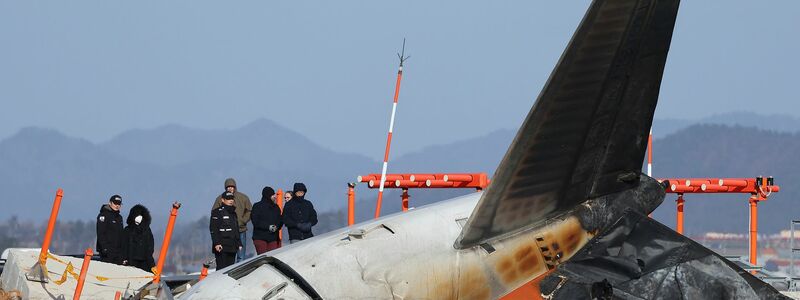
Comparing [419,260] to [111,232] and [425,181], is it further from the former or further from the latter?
[111,232]

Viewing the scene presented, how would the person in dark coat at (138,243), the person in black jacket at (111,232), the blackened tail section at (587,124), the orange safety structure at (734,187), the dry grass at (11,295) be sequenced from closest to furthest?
1. the blackened tail section at (587,124)
2. the dry grass at (11,295)
3. the orange safety structure at (734,187)
4. the person in black jacket at (111,232)
5. the person in dark coat at (138,243)

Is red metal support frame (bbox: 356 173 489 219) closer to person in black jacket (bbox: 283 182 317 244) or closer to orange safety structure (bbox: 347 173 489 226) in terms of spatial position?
orange safety structure (bbox: 347 173 489 226)

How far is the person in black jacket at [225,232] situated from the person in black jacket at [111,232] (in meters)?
2.30

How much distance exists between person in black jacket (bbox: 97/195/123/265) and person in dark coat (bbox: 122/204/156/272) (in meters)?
0.11

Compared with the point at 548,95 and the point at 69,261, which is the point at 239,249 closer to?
the point at 69,261

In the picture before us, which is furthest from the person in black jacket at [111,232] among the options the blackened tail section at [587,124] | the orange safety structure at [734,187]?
the blackened tail section at [587,124]

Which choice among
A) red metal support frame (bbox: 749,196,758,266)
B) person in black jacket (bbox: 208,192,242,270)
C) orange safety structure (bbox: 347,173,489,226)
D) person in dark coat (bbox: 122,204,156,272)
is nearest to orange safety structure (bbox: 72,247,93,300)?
person in black jacket (bbox: 208,192,242,270)

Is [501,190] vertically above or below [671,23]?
below

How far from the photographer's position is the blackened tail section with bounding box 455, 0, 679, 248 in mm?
11539

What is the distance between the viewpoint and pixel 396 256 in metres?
12.3

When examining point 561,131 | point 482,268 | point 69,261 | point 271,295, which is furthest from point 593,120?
point 69,261

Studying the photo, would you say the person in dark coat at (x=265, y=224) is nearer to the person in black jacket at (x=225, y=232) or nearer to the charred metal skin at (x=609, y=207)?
the person in black jacket at (x=225, y=232)

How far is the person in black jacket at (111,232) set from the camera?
22469 millimetres

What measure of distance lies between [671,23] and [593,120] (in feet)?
3.44
